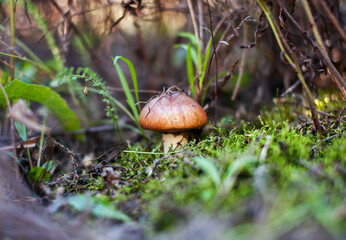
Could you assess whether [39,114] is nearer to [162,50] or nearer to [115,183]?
[115,183]

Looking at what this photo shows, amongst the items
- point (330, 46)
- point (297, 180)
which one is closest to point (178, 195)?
point (297, 180)

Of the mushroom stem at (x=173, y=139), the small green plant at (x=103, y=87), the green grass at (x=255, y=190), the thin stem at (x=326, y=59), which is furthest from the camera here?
the mushroom stem at (x=173, y=139)

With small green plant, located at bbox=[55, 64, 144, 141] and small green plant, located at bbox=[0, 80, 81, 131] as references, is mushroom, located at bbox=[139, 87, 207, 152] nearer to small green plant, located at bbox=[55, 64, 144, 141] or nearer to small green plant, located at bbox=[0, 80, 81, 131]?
small green plant, located at bbox=[55, 64, 144, 141]

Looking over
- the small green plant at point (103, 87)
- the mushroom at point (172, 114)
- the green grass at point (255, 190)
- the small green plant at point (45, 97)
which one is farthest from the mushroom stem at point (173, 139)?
the small green plant at point (45, 97)

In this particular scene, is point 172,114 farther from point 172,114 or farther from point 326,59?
point 326,59

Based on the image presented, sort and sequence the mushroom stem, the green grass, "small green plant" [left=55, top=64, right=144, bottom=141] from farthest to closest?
the mushroom stem, "small green plant" [left=55, top=64, right=144, bottom=141], the green grass

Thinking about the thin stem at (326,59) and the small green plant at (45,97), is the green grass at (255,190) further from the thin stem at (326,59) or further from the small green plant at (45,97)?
the small green plant at (45,97)

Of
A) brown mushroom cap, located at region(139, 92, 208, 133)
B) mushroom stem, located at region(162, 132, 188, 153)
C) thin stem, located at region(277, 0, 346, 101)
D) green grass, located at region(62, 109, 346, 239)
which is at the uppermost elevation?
thin stem, located at region(277, 0, 346, 101)

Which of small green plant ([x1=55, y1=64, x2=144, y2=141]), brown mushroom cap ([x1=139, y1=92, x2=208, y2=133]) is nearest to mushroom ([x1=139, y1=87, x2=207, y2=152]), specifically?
brown mushroom cap ([x1=139, y1=92, x2=208, y2=133])

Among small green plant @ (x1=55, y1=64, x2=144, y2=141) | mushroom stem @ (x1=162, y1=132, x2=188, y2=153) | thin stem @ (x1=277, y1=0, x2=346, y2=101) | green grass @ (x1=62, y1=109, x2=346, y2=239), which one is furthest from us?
mushroom stem @ (x1=162, y1=132, x2=188, y2=153)
